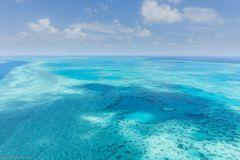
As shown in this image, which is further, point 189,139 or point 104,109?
point 104,109

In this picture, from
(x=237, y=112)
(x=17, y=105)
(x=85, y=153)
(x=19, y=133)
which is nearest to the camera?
(x=85, y=153)

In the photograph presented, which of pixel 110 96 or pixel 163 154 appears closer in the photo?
pixel 163 154

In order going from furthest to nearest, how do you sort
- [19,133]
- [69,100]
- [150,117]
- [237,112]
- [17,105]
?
[69,100], [17,105], [237,112], [150,117], [19,133]

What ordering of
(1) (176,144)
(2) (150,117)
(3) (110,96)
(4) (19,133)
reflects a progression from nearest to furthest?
1. (1) (176,144)
2. (4) (19,133)
3. (2) (150,117)
4. (3) (110,96)

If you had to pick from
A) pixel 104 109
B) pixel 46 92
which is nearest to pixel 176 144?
pixel 104 109

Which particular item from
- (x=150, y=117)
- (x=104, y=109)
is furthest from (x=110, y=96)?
(x=150, y=117)

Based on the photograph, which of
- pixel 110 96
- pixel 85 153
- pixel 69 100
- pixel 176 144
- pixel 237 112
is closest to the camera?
pixel 85 153

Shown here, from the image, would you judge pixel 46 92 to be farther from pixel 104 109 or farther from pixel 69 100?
pixel 104 109

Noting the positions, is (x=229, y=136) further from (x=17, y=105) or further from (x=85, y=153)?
(x=17, y=105)
